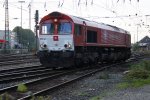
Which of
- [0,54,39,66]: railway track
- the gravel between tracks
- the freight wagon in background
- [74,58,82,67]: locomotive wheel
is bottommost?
the gravel between tracks

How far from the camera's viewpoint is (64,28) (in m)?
24.4

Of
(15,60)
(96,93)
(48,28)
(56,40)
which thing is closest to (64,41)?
(56,40)

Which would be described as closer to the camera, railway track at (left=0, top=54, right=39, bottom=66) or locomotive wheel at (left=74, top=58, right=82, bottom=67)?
locomotive wheel at (left=74, top=58, right=82, bottom=67)

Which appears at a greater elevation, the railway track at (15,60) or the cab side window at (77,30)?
the cab side window at (77,30)

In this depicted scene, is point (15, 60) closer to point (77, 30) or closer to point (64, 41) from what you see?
point (77, 30)

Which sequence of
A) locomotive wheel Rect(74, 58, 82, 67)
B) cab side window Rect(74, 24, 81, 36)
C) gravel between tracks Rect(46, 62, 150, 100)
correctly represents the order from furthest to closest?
locomotive wheel Rect(74, 58, 82, 67) < cab side window Rect(74, 24, 81, 36) < gravel between tracks Rect(46, 62, 150, 100)

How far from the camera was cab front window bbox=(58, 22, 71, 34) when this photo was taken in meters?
24.3

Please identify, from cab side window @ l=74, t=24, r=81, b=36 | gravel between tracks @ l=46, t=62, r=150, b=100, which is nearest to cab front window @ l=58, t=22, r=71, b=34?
cab side window @ l=74, t=24, r=81, b=36

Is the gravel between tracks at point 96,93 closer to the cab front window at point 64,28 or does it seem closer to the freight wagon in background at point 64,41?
the freight wagon in background at point 64,41

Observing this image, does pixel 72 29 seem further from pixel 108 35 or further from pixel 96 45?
pixel 108 35

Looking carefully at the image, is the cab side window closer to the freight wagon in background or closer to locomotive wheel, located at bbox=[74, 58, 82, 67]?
the freight wagon in background

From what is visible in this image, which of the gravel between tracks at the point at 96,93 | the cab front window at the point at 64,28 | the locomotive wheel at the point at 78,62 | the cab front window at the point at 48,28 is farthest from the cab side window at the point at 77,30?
the gravel between tracks at the point at 96,93

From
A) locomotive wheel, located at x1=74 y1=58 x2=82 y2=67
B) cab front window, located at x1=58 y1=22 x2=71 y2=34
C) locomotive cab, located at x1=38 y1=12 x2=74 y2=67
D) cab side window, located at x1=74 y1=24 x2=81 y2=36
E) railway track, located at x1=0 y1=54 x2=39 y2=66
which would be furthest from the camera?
railway track, located at x1=0 y1=54 x2=39 y2=66

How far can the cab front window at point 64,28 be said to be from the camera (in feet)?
79.6
